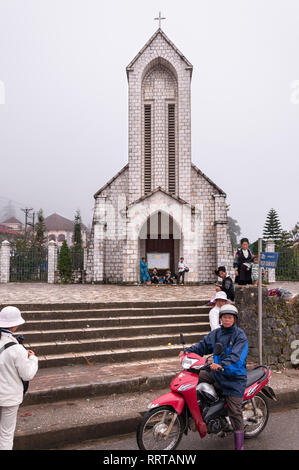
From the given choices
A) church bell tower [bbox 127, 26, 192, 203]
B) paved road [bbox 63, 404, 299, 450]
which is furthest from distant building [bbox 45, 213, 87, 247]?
paved road [bbox 63, 404, 299, 450]

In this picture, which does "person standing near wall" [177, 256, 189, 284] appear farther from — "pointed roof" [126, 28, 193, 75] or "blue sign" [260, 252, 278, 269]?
"blue sign" [260, 252, 278, 269]

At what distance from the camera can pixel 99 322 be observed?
765 centimetres

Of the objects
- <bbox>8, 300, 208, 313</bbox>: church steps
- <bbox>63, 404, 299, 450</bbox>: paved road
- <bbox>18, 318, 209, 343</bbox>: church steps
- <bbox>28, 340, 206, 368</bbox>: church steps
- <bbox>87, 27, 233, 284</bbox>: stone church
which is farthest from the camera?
<bbox>87, 27, 233, 284</bbox>: stone church

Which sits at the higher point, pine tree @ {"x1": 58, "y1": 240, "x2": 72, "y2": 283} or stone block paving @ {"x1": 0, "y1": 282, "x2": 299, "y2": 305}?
pine tree @ {"x1": 58, "y1": 240, "x2": 72, "y2": 283}

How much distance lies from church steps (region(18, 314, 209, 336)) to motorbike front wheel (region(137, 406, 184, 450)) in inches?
153

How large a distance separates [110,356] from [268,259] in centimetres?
339

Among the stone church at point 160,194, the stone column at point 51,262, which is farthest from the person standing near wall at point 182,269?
the stone column at point 51,262

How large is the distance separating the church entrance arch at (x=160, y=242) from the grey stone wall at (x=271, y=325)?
1295 centimetres

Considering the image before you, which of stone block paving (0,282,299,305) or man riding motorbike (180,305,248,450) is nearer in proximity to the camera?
man riding motorbike (180,305,248,450)

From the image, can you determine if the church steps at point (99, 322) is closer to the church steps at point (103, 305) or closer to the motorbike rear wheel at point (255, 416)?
the church steps at point (103, 305)

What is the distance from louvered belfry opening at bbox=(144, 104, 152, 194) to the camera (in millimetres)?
20453

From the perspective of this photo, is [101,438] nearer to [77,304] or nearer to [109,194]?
[77,304]

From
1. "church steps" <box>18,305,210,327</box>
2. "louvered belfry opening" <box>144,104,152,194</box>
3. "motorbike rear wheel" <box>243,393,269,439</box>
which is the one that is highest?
"louvered belfry opening" <box>144,104,152,194</box>

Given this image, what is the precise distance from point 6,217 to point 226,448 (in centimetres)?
10274
